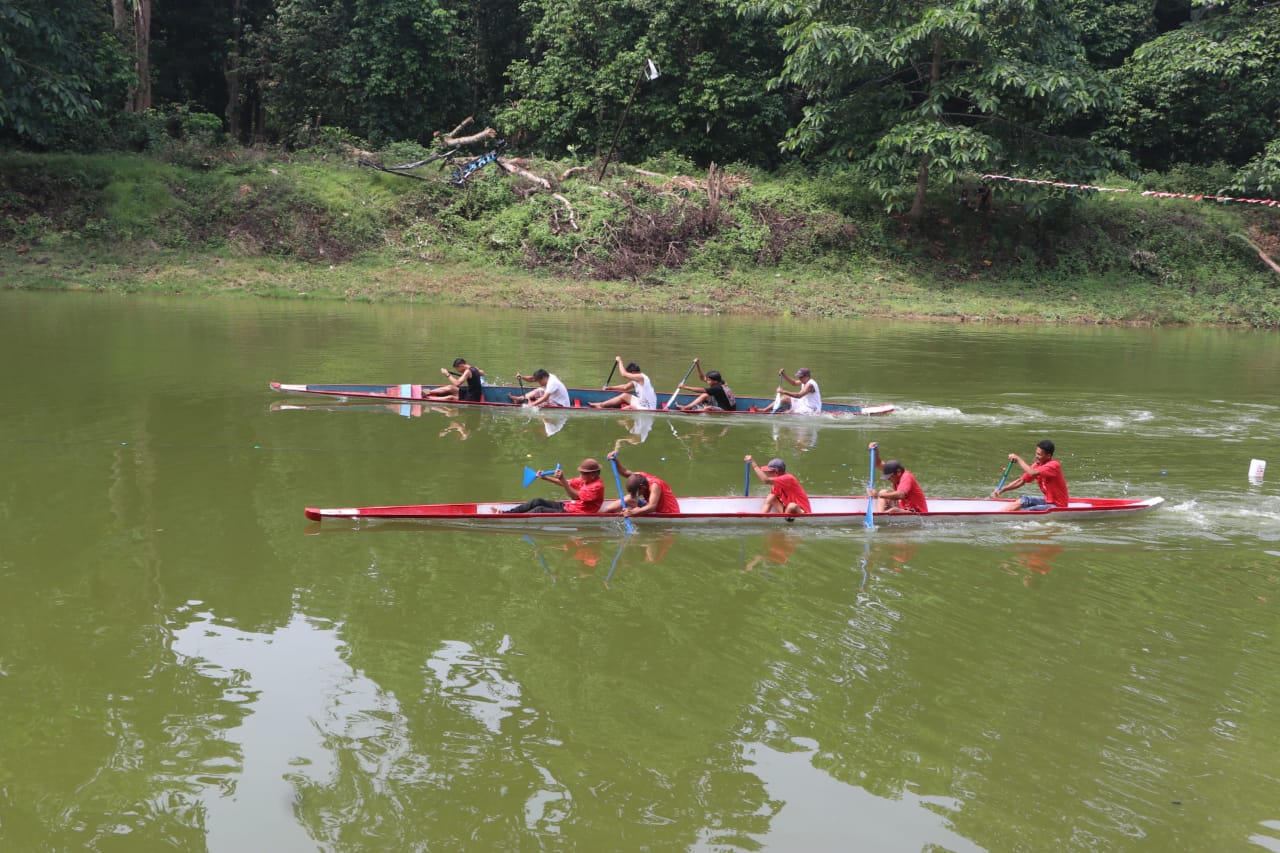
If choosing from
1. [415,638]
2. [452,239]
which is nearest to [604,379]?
[415,638]

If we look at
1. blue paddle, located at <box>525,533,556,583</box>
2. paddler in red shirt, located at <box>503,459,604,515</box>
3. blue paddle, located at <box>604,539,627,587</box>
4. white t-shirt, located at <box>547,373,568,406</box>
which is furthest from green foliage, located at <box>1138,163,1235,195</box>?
blue paddle, located at <box>525,533,556,583</box>

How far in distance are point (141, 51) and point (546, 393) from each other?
26515 mm

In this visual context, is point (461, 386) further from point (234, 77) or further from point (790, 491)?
point (234, 77)

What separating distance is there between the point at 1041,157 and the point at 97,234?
27998 millimetres

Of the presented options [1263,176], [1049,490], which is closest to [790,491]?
[1049,490]

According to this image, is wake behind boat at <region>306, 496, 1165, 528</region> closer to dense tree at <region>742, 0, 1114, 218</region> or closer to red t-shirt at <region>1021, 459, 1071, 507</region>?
red t-shirt at <region>1021, 459, 1071, 507</region>

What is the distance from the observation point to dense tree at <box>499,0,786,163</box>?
35.3 meters

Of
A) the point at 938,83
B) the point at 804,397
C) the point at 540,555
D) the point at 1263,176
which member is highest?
the point at 938,83

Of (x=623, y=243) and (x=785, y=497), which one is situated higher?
(x=623, y=243)

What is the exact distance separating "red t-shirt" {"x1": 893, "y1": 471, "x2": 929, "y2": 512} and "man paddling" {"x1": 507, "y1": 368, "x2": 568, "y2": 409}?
21.9ft

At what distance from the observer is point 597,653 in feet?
25.0

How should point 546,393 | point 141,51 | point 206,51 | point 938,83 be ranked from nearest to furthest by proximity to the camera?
point 546,393, point 938,83, point 141,51, point 206,51

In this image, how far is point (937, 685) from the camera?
7277mm

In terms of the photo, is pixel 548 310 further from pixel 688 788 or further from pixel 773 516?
pixel 688 788
